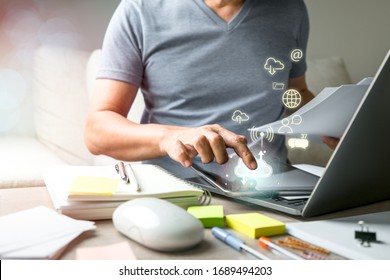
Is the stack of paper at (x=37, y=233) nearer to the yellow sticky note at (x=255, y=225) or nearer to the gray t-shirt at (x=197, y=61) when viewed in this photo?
the yellow sticky note at (x=255, y=225)

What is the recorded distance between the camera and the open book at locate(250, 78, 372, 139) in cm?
45

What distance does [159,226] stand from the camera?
1.18 feet

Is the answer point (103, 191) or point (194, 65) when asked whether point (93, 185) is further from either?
point (194, 65)

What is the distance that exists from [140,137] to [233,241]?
0.38 meters

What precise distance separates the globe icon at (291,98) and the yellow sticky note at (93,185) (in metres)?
0.50

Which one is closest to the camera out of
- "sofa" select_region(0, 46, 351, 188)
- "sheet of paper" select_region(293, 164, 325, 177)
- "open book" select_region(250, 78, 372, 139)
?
"open book" select_region(250, 78, 372, 139)

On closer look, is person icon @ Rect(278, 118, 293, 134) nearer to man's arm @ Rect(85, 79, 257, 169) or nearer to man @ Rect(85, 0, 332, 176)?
man's arm @ Rect(85, 79, 257, 169)

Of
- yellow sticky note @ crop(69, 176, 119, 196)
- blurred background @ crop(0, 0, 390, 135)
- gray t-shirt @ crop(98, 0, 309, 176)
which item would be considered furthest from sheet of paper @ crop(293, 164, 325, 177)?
blurred background @ crop(0, 0, 390, 135)

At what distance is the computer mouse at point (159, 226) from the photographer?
36 cm

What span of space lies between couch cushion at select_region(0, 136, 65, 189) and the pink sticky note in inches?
22.4

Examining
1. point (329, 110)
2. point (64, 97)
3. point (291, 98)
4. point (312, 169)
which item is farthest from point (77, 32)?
point (329, 110)

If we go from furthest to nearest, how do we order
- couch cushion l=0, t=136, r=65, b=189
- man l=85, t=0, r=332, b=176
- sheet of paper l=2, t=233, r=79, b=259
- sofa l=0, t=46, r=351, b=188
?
sofa l=0, t=46, r=351, b=188
couch cushion l=0, t=136, r=65, b=189
man l=85, t=0, r=332, b=176
sheet of paper l=2, t=233, r=79, b=259
